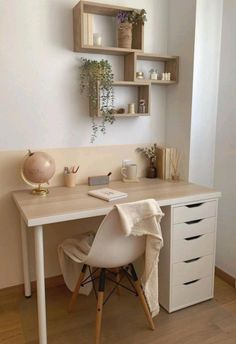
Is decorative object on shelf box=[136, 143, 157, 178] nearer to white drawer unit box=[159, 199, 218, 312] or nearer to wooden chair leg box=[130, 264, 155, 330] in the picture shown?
white drawer unit box=[159, 199, 218, 312]

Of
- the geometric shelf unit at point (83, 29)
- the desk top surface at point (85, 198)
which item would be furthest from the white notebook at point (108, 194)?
the geometric shelf unit at point (83, 29)

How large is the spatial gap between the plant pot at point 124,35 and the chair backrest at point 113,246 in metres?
1.30

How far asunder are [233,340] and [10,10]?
2.43 metres

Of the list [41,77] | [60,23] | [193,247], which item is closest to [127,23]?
[60,23]

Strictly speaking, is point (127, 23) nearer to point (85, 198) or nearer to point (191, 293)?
point (85, 198)

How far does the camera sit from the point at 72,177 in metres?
2.19

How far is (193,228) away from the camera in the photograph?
2.01m

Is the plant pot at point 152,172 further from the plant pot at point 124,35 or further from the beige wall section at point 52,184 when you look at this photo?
the plant pot at point 124,35

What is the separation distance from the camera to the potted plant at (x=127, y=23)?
2143mm

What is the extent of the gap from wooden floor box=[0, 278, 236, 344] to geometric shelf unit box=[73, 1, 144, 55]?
176 centimetres

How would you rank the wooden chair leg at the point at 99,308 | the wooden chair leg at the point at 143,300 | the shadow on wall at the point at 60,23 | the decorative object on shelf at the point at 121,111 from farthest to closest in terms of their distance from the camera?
1. the decorative object on shelf at the point at 121,111
2. the shadow on wall at the point at 60,23
3. the wooden chair leg at the point at 143,300
4. the wooden chair leg at the point at 99,308

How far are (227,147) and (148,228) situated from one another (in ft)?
A: 3.64

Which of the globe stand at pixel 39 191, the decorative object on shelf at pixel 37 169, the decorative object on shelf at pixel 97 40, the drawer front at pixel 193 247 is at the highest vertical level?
the decorative object on shelf at pixel 97 40

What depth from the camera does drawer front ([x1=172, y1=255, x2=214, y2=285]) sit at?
6.55ft
